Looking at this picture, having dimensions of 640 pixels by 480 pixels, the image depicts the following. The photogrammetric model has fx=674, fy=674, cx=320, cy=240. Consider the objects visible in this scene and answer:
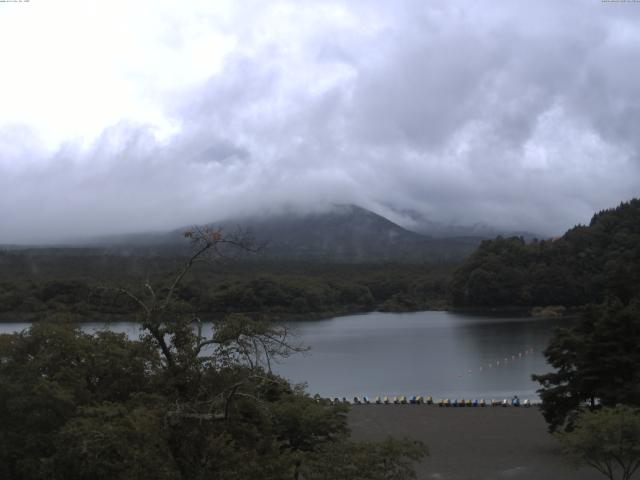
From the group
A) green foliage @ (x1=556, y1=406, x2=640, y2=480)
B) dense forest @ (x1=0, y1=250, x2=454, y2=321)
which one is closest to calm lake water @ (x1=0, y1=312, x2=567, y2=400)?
dense forest @ (x1=0, y1=250, x2=454, y2=321)

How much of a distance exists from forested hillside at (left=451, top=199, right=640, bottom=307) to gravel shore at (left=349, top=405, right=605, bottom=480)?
54.5 metres

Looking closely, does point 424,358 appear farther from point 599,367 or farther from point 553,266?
point 553,266

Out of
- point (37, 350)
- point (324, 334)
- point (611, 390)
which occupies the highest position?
point (37, 350)

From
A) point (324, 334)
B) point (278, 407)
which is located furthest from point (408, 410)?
point (324, 334)

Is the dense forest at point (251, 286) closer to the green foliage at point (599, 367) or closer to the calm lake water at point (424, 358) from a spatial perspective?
the calm lake water at point (424, 358)

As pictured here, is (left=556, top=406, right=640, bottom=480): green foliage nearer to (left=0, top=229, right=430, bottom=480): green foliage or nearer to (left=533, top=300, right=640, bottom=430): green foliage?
(left=533, top=300, right=640, bottom=430): green foliage

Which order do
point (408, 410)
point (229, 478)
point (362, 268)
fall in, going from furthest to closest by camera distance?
1. point (362, 268)
2. point (408, 410)
3. point (229, 478)

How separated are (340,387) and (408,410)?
9.63 meters

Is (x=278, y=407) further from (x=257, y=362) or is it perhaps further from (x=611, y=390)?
(x=611, y=390)

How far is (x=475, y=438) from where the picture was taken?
19609mm

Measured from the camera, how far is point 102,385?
10.3m

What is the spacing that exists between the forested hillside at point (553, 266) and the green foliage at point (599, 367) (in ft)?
192

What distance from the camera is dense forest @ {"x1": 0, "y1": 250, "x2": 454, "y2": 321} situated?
66625 millimetres

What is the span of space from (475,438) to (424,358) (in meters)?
23.1
